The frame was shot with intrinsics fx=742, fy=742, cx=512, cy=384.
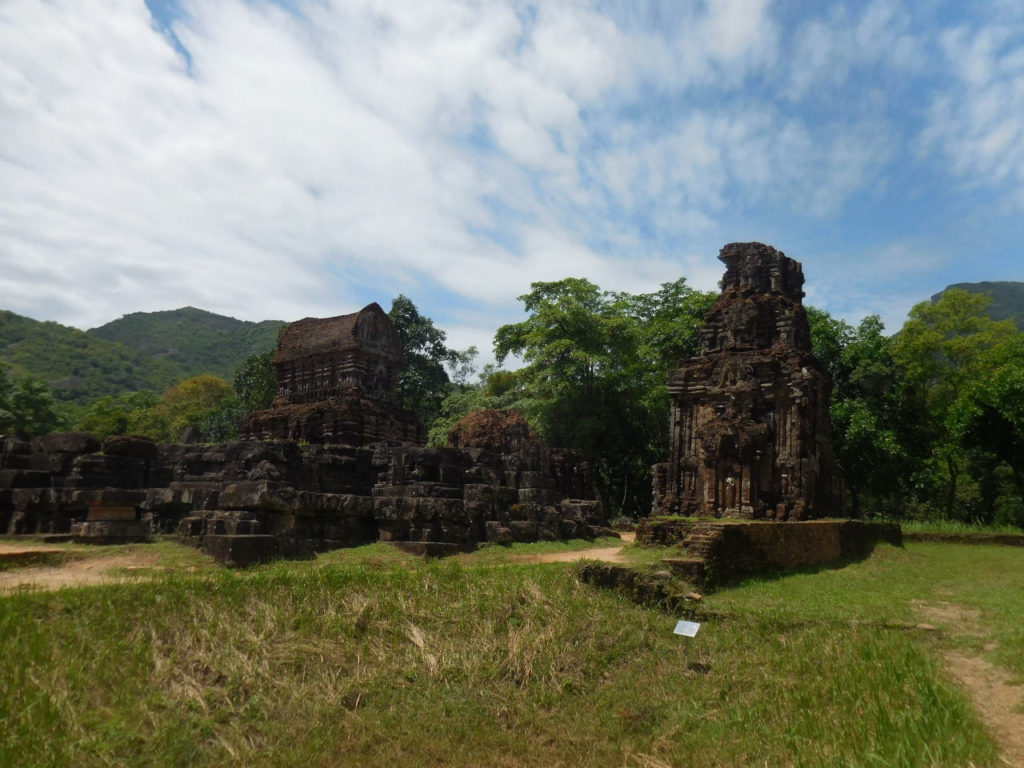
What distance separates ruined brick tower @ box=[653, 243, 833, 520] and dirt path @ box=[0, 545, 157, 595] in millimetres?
11225

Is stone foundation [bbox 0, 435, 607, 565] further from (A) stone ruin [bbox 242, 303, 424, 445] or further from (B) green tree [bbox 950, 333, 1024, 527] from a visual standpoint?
(B) green tree [bbox 950, 333, 1024, 527]

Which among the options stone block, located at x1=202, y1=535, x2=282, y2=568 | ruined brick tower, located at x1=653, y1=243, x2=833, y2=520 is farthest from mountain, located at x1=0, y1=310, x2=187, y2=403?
stone block, located at x1=202, y1=535, x2=282, y2=568

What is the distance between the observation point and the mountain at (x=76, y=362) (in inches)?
2475

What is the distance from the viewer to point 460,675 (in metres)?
6.33

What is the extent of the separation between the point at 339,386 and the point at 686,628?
1506 cm

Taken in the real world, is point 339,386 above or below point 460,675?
above

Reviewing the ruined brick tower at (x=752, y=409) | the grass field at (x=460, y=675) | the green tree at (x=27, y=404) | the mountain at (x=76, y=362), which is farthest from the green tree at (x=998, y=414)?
the mountain at (x=76, y=362)

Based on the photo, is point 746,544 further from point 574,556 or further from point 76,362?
point 76,362

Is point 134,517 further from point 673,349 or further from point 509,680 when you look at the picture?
point 673,349

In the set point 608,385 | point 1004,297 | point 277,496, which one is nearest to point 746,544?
point 277,496

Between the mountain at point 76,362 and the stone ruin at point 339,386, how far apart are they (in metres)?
47.0

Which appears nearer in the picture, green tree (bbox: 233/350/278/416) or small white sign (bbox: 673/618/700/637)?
small white sign (bbox: 673/618/700/637)

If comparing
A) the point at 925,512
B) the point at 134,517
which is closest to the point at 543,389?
the point at 925,512

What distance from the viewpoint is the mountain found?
62875 millimetres
